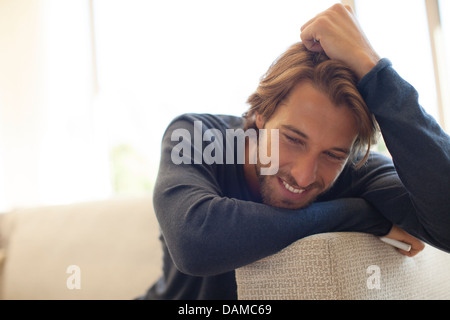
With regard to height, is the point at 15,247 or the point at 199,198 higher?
the point at 199,198

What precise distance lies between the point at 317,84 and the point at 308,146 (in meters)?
0.16

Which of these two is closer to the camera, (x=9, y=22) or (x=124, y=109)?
(x=9, y=22)

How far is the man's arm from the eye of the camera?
0.86m

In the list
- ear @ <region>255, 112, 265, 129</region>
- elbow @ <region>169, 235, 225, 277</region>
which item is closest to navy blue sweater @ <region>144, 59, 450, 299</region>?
elbow @ <region>169, 235, 225, 277</region>

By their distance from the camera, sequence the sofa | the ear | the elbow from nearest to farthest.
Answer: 1. the elbow
2. the ear
3. the sofa

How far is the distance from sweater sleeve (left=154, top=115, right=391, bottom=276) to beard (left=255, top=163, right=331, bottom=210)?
0.21ft

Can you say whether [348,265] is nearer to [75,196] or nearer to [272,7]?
[272,7]

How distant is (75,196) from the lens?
11.4 feet

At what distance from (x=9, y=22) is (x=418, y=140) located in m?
3.37

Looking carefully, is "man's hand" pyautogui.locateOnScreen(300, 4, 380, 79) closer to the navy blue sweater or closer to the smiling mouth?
the navy blue sweater

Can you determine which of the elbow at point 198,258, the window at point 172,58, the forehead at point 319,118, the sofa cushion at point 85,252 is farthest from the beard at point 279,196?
the window at point 172,58
